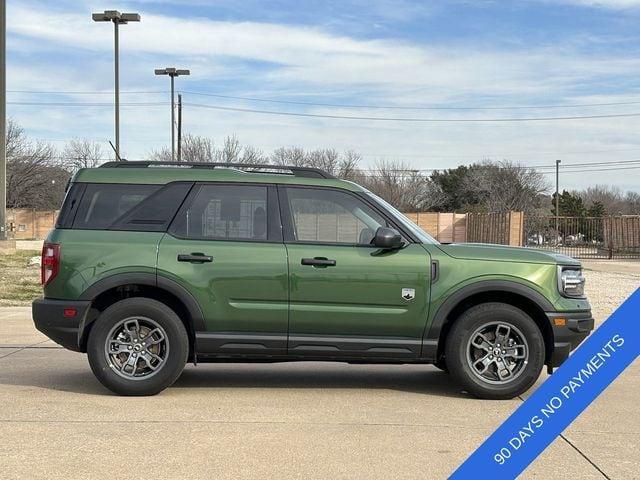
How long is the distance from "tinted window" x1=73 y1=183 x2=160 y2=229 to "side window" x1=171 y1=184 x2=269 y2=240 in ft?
1.36

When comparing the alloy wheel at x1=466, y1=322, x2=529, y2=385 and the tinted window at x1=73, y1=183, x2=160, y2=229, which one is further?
the tinted window at x1=73, y1=183, x2=160, y2=229

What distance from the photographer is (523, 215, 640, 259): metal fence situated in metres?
35.5

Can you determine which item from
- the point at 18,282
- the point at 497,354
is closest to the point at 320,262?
the point at 497,354

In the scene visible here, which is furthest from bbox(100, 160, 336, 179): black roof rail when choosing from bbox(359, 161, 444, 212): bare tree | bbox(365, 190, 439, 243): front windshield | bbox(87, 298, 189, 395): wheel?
bbox(359, 161, 444, 212): bare tree

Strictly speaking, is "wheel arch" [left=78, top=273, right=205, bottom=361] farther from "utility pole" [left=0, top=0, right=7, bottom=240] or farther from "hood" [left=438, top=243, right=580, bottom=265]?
"utility pole" [left=0, top=0, right=7, bottom=240]

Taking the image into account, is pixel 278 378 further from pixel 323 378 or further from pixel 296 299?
pixel 296 299

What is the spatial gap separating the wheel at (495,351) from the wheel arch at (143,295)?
7.50 feet

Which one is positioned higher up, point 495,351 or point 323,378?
point 495,351

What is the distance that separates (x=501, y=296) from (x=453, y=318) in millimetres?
477

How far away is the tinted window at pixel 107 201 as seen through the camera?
6.93m

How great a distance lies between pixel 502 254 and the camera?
691cm

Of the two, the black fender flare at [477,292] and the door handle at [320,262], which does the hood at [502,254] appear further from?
the door handle at [320,262]

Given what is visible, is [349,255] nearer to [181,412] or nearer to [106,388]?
[181,412]

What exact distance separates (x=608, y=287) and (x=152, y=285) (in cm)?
1479
